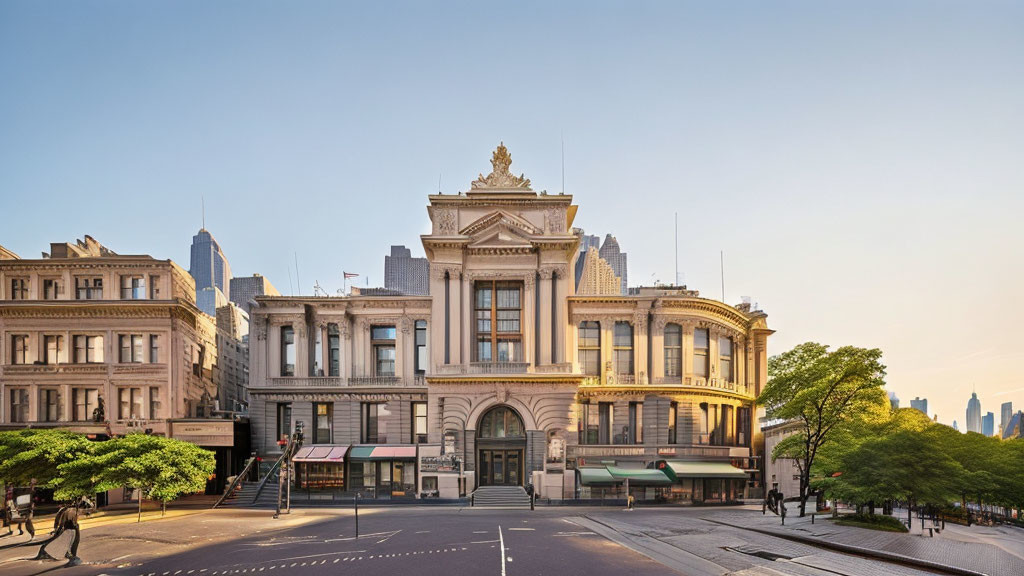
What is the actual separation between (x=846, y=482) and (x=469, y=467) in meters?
30.2

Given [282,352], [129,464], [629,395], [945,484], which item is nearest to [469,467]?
[629,395]

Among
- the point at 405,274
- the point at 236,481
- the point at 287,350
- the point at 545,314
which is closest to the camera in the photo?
the point at 236,481

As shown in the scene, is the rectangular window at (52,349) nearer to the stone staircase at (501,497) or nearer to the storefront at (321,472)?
the storefront at (321,472)

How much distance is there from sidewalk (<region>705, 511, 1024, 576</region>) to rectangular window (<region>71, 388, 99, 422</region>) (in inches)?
1920

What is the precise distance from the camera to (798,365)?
2057 inches

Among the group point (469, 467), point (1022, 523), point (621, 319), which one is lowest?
point (1022, 523)

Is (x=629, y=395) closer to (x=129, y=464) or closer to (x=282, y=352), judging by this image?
(x=282, y=352)

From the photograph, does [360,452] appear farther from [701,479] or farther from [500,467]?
[701,479]

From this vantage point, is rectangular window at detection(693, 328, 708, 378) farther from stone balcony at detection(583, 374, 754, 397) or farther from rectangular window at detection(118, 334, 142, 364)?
rectangular window at detection(118, 334, 142, 364)

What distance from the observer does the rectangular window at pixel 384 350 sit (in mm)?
67125

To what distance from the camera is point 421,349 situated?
2643 inches

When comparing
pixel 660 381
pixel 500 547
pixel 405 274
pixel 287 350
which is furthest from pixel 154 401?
pixel 405 274

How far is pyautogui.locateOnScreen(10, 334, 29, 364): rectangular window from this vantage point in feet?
200

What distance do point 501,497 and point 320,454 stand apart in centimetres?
1599
